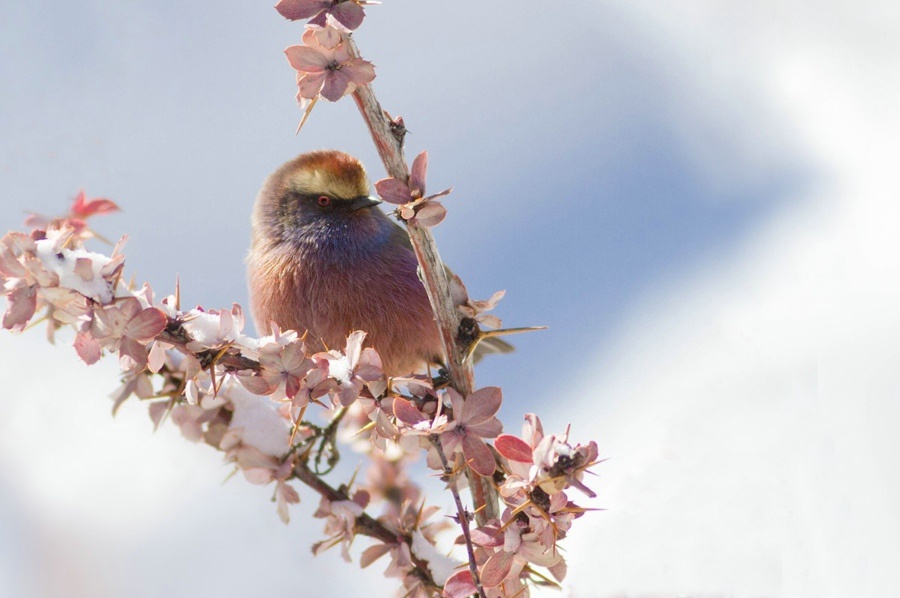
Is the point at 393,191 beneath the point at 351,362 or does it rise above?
above

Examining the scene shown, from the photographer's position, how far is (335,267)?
284 centimetres

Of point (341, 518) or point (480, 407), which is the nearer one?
point (480, 407)

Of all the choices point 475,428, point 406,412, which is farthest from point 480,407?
point 406,412

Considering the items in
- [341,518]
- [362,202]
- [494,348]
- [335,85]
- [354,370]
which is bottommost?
[341,518]

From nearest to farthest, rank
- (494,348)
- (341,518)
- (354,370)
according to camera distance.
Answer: (354,370) → (341,518) → (494,348)

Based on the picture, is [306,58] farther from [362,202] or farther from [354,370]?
[362,202]

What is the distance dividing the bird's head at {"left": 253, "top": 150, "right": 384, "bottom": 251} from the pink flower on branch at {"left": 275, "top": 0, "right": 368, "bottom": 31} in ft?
5.09

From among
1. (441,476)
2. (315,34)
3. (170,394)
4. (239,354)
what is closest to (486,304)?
(441,476)

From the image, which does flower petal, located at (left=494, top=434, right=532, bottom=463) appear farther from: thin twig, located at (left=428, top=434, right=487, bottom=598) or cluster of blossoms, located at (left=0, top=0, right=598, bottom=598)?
thin twig, located at (left=428, top=434, right=487, bottom=598)

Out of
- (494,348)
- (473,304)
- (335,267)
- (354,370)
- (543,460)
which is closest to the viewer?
(543,460)

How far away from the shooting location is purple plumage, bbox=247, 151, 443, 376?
2.68 m

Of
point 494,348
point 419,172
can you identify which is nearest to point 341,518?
point 419,172

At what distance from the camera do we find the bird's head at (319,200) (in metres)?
3.04

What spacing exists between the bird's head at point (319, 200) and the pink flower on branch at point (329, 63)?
149cm
